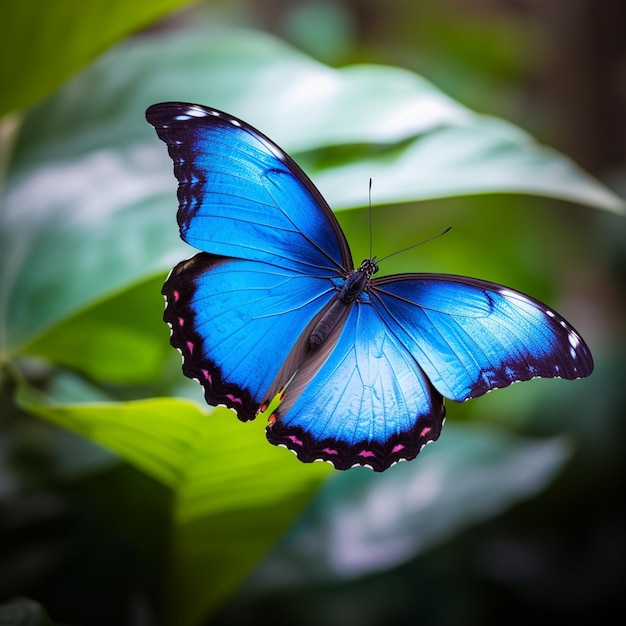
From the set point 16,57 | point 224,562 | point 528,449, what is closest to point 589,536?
point 528,449

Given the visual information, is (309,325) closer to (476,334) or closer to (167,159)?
(476,334)

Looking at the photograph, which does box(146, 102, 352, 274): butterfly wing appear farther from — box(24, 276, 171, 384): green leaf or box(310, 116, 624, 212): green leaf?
box(24, 276, 171, 384): green leaf

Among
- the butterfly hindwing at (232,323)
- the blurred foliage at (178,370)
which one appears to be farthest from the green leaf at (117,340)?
the butterfly hindwing at (232,323)

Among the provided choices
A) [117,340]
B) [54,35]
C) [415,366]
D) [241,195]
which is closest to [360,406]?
[415,366]

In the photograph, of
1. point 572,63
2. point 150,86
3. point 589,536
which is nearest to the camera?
point 150,86

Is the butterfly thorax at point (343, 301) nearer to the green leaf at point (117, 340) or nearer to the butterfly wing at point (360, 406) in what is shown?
the butterfly wing at point (360, 406)

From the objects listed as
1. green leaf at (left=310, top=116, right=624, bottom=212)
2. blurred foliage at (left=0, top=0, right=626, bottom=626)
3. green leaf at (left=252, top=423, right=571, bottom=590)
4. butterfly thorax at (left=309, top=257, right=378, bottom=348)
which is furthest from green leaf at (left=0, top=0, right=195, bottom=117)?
green leaf at (left=252, top=423, right=571, bottom=590)

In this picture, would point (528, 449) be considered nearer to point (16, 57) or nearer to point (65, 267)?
point (65, 267)

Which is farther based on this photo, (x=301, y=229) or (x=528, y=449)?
(x=528, y=449)
